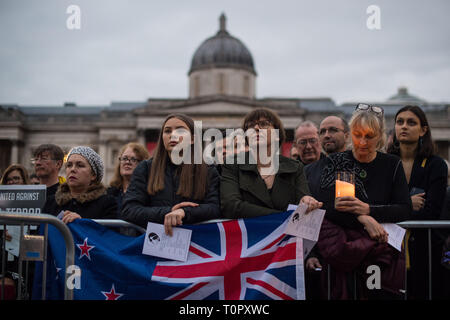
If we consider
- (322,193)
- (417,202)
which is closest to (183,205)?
(322,193)

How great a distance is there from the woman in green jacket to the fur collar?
130 cm

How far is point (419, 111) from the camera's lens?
5.18 meters

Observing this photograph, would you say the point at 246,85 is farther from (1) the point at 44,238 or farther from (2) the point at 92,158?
(1) the point at 44,238

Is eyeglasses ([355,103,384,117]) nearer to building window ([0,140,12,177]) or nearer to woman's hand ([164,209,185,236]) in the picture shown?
woman's hand ([164,209,185,236])

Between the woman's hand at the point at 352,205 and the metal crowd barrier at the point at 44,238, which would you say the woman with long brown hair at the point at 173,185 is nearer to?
the metal crowd barrier at the point at 44,238

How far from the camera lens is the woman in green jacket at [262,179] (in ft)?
14.0

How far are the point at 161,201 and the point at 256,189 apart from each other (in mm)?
844

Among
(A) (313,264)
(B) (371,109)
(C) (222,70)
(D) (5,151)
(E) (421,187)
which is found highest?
(C) (222,70)

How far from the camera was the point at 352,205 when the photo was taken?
13.4ft

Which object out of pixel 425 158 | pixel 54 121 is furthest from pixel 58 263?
pixel 54 121

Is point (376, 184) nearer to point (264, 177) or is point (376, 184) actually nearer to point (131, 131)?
point (264, 177)

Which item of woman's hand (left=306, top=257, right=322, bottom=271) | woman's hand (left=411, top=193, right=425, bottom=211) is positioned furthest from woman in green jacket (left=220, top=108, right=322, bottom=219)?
woman's hand (left=411, top=193, right=425, bottom=211)

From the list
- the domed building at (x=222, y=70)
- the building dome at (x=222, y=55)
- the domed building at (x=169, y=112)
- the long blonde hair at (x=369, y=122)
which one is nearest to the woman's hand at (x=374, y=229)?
the long blonde hair at (x=369, y=122)

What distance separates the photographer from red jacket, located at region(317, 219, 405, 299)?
4.05 m
